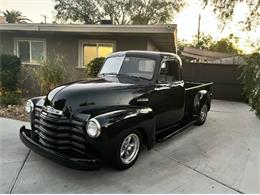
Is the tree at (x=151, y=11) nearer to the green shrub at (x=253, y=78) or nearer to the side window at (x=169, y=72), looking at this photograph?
the green shrub at (x=253, y=78)

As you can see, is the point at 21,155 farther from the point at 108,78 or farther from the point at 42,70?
the point at 42,70

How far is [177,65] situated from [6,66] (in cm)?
762

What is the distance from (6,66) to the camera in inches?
404

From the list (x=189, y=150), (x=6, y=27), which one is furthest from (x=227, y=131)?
(x=6, y=27)

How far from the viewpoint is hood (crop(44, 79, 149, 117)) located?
12.4ft

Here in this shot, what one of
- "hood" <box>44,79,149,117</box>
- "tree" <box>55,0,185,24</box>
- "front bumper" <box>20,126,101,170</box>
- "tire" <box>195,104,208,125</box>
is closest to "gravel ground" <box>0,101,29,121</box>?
"hood" <box>44,79,149,117</box>

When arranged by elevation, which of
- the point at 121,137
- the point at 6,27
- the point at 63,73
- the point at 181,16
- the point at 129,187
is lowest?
the point at 129,187

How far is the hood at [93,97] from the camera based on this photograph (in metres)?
3.79

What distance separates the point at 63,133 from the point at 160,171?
168 centimetres

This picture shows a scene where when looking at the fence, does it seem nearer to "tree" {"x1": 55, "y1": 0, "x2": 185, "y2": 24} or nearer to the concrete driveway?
the concrete driveway

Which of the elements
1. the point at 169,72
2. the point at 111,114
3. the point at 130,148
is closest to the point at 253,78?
the point at 169,72

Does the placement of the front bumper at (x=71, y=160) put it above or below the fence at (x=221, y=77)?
below

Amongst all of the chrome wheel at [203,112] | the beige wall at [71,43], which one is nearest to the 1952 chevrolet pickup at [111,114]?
the chrome wheel at [203,112]

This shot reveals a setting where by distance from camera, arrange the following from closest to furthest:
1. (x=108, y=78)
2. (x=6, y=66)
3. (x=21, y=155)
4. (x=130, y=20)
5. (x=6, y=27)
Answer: (x=21, y=155), (x=108, y=78), (x=6, y=66), (x=6, y=27), (x=130, y=20)
